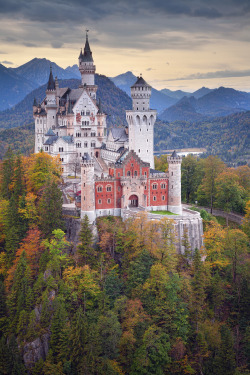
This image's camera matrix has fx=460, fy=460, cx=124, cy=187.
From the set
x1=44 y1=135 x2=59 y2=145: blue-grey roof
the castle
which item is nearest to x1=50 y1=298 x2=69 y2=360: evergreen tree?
the castle

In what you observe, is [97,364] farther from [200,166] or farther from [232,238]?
[200,166]

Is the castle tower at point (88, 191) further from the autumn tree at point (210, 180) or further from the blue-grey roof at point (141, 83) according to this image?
the autumn tree at point (210, 180)

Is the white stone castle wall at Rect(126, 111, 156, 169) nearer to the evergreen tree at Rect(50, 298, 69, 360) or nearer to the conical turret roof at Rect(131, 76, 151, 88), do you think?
the conical turret roof at Rect(131, 76, 151, 88)

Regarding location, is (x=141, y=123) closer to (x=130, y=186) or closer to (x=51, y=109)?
(x=130, y=186)

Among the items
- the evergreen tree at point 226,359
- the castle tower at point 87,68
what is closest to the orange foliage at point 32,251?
the evergreen tree at point 226,359

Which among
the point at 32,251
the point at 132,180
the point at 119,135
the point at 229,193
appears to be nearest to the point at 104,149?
the point at 119,135

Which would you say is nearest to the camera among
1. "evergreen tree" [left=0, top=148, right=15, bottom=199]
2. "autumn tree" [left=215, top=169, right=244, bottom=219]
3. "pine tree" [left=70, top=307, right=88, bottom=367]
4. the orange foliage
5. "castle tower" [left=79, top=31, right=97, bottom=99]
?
"pine tree" [left=70, top=307, right=88, bottom=367]
